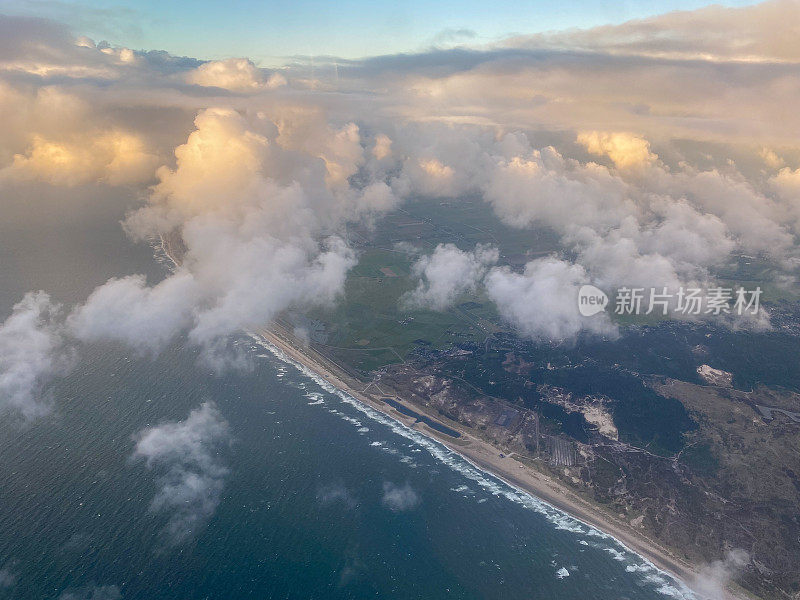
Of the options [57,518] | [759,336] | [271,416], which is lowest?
[759,336]

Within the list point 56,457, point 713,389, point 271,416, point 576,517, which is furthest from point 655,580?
point 56,457

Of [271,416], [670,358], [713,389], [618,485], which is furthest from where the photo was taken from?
[670,358]

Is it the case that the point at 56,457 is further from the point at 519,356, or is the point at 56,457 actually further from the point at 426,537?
the point at 519,356

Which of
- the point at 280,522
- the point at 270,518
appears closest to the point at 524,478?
the point at 280,522

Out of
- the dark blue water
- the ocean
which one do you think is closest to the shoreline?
the ocean

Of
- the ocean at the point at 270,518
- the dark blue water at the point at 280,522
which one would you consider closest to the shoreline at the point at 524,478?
the ocean at the point at 270,518

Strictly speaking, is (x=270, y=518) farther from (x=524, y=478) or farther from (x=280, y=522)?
(x=524, y=478)
